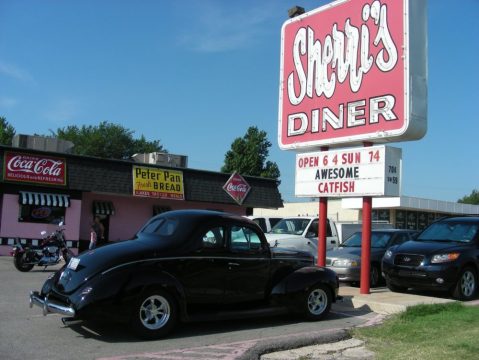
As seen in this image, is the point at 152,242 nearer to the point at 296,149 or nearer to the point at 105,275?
the point at 105,275

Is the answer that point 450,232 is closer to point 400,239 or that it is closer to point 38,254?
point 400,239

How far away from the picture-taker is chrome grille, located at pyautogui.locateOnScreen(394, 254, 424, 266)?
1165 cm

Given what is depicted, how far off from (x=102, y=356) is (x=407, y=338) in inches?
169

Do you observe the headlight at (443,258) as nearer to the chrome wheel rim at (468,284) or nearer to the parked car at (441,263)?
the parked car at (441,263)

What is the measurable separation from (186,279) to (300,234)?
31.4 feet

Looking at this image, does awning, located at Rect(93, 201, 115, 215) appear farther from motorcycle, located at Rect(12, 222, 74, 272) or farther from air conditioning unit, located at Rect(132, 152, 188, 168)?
motorcycle, located at Rect(12, 222, 74, 272)

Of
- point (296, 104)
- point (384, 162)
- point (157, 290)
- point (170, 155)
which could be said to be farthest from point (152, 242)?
point (170, 155)

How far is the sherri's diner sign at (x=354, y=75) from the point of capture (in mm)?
10961

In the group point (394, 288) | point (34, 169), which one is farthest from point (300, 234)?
point (34, 169)

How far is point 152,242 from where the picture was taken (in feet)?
26.7

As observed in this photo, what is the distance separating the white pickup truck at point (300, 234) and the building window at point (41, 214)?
426 inches

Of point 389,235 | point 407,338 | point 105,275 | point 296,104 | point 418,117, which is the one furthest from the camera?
point 389,235

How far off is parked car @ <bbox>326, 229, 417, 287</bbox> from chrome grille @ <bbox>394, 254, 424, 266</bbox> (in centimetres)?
185

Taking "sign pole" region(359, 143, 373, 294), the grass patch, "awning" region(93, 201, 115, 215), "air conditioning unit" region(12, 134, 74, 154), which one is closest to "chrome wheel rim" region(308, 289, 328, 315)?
the grass patch
